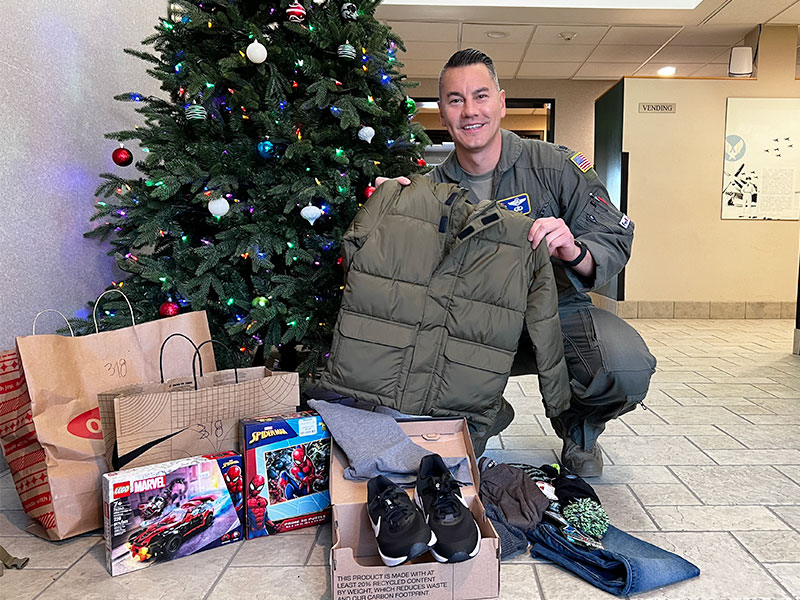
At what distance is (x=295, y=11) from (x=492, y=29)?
4410mm

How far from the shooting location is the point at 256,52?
1.81 m

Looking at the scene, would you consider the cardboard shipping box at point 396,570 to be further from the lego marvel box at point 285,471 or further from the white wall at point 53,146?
the white wall at point 53,146

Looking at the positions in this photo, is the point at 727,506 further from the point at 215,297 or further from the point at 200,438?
the point at 215,297

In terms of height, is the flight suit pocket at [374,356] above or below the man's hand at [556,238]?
below

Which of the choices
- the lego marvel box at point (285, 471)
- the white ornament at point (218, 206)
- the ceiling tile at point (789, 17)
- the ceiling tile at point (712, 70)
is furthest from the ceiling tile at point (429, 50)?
the lego marvel box at point (285, 471)

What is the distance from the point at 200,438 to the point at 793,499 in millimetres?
1642

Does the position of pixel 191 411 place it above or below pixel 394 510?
above

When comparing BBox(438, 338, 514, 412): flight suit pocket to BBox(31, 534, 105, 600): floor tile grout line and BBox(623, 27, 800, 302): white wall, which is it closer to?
BBox(31, 534, 105, 600): floor tile grout line

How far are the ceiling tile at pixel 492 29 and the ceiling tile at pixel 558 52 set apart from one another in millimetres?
318

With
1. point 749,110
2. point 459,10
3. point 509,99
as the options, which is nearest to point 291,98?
point 459,10

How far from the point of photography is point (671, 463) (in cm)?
196

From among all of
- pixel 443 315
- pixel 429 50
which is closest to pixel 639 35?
pixel 429 50

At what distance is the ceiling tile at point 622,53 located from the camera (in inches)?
249

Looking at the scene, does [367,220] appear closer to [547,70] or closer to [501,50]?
[501,50]
